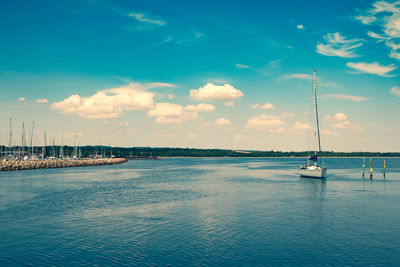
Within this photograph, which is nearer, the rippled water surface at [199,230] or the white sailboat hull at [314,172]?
the rippled water surface at [199,230]

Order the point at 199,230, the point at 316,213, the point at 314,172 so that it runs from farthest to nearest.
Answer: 1. the point at 314,172
2. the point at 316,213
3. the point at 199,230

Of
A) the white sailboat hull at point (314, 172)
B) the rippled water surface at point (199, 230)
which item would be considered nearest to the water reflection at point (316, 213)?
the rippled water surface at point (199, 230)

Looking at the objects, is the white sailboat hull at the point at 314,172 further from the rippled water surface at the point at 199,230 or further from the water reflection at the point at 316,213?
the rippled water surface at the point at 199,230

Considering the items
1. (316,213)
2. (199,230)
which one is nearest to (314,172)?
(316,213)

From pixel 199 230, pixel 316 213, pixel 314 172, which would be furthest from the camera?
pixel 314 172

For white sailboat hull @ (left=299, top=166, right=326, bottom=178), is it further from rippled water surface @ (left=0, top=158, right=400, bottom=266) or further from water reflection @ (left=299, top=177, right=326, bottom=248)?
rippled water surface @ (left=0, top=158, right=400, bottom=266)

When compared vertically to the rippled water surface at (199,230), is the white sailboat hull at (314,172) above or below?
above

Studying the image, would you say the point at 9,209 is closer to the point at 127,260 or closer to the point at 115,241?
the point at 115,241

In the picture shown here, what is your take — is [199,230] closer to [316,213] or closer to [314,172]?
[316,213]

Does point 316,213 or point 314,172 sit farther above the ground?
point 314,172

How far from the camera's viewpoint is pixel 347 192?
61719 mm

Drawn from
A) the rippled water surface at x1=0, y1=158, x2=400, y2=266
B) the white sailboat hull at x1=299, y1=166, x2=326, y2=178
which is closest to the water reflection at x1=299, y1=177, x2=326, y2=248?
the rippled water surface at x1=0, y1=158, x2=400, y2=266

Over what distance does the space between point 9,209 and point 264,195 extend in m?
41.0

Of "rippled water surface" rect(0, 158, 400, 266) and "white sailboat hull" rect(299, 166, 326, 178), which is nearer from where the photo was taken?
"rippled water surface" rect(0, 158, 400, 266)
